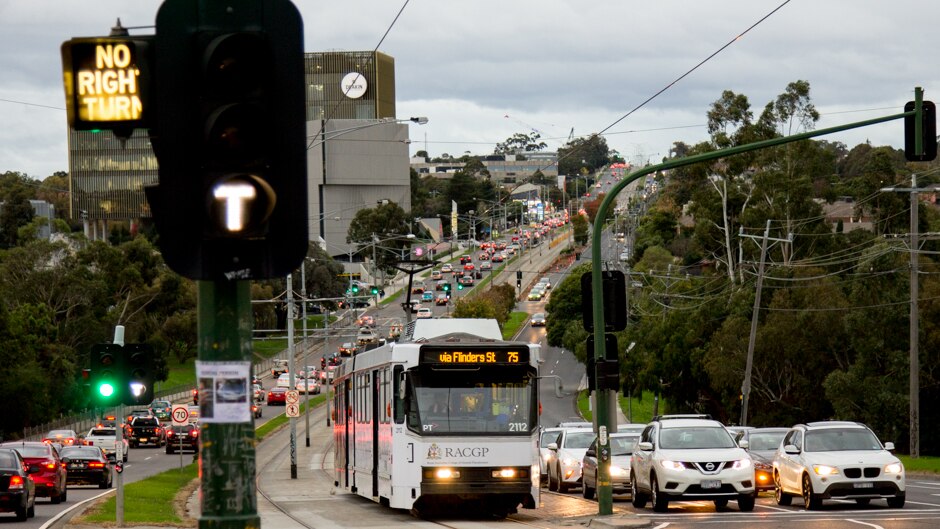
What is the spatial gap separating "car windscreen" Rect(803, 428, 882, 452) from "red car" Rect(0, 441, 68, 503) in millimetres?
18007

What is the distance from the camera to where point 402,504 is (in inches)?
1025

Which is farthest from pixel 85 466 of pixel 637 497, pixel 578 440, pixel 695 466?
pixel 695 466

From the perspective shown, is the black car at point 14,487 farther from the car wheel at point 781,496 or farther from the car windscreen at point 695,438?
the car wheel at point 781,496

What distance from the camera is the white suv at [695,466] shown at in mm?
26750

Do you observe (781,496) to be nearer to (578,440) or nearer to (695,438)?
(695,438)

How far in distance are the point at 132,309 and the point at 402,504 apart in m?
89.8

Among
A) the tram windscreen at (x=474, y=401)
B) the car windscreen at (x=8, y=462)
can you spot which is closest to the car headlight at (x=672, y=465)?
the tram windscreen at (x=474, y=401)

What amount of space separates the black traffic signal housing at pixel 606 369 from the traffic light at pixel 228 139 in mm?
19069

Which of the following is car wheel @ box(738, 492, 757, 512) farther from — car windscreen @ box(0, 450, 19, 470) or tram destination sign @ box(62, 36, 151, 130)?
tram destination sign @ box(62, 36, 151, 130)

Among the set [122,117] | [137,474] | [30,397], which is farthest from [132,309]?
[122,117]

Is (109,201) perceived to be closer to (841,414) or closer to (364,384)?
(841,414)

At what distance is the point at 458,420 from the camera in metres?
26.1

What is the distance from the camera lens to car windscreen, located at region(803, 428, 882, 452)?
89.5 feet

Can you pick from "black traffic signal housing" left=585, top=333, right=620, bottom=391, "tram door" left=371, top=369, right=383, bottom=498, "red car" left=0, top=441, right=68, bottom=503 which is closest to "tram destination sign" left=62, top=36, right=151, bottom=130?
"black traffic signal housing" left=585, top=333, right=620, bottom=391
